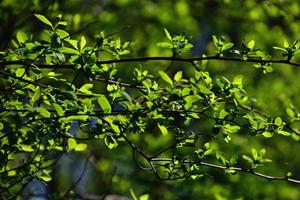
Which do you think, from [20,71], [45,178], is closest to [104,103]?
[20,71]

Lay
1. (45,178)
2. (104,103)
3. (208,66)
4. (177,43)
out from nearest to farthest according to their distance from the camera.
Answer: (104,103) < (177,43) < (45,178) < (208,66)

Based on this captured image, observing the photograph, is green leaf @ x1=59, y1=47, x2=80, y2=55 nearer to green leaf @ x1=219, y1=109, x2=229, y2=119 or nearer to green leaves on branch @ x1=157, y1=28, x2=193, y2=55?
green leaves on branch @ x1=157, y1=28, x2=193, y2=55

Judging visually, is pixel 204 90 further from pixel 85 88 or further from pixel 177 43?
pixel 85 88

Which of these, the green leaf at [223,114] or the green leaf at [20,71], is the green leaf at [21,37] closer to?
the green leaf at [20,71]

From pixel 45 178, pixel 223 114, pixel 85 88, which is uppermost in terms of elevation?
pixel 85 88

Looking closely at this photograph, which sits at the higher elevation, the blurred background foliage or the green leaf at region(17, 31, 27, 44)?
the green leaf at region(17, 31, 27, 44)

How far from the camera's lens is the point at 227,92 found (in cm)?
251

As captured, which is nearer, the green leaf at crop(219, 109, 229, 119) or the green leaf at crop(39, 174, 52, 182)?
the green leaf at crop(219, 109, 229, 119)

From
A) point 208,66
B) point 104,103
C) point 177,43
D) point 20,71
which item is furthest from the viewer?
point 208,66

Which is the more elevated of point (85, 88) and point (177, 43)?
point (177, 43)

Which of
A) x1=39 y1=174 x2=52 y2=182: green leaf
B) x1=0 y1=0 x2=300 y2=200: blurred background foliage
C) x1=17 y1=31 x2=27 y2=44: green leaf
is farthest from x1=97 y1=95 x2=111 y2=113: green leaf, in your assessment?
x1=0 y1=0 x2=300 y2=200: blurred background foliage

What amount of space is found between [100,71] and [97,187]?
7108 millimetres

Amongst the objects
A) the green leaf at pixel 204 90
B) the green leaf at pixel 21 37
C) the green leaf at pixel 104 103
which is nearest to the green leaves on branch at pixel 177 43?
the green leaf at pixel 204 90

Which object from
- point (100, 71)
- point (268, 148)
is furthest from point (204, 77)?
point (268, 148)
